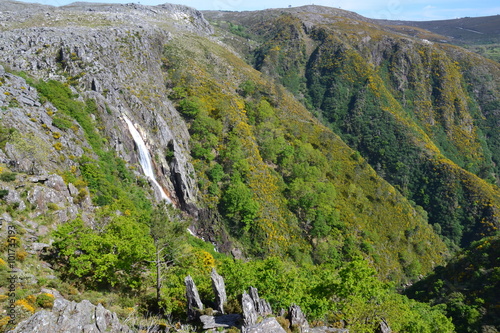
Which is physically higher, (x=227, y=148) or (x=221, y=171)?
(x=227, y=148)

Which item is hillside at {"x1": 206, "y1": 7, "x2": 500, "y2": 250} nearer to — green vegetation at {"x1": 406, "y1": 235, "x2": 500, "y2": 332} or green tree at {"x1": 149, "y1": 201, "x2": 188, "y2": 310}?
green vegetation at {"x1": 406, "y1": 235, "x2": 500, "y2": 332}

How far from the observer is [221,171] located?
6794 centimetres

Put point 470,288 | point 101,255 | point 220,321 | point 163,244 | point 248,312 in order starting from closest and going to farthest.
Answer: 1. point 248,312
2. point 220,321
3. point 101,255
4. point 163,244
5. point 470,288

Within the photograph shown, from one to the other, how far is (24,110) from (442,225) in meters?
109

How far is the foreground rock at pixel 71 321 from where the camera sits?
1462 cm

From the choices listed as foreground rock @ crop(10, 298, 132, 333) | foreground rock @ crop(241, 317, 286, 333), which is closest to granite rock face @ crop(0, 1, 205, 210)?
foreground rock @ crop(10, 298, 132, 333)

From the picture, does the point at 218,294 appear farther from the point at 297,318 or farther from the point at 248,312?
the point at 297,318

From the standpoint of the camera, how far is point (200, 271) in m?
31.7

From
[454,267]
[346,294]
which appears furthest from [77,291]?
[454,267]

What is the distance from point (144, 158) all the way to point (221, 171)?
16.7 metres

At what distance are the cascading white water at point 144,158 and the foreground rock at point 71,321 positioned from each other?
3884cm

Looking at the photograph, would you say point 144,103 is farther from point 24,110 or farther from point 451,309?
point 451,309

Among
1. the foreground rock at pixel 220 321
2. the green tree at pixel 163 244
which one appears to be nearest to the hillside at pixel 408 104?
the green tree at pixel 163 244

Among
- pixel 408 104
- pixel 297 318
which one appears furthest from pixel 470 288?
pixel 408 104
